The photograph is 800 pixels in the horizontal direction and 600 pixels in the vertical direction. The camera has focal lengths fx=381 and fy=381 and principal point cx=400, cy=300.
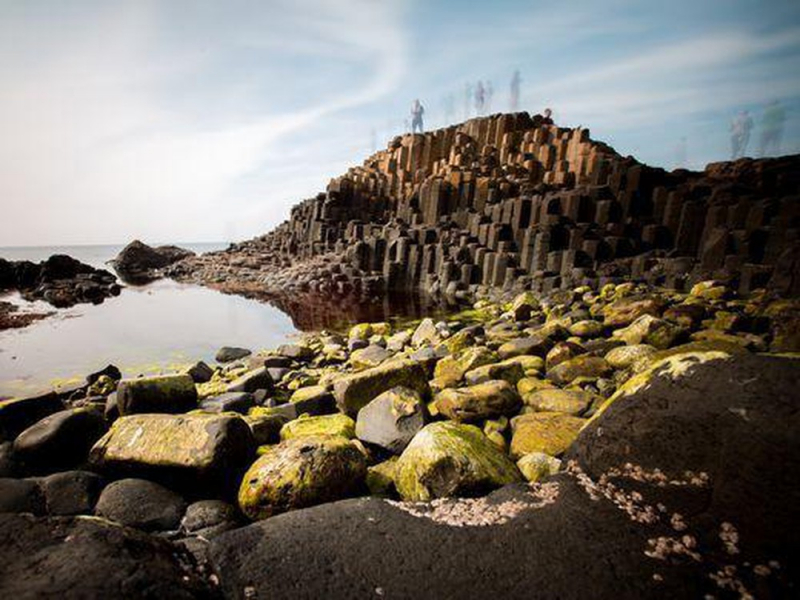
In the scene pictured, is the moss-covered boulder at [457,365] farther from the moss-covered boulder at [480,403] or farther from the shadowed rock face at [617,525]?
the shadowed rock face at [617,525]

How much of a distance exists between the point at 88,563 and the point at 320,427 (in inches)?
104

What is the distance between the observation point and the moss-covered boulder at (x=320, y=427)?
4.01 m

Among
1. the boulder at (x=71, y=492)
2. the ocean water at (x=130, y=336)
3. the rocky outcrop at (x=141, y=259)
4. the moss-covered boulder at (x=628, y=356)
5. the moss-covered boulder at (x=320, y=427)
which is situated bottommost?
the ocean water at (x=130, y=336)

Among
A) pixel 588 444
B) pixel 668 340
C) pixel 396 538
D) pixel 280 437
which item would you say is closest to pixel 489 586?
pixel 396 538

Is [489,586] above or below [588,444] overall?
below

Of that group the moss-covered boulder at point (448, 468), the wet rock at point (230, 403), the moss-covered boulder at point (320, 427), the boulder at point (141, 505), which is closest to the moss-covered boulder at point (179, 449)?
the boulder at point (141, 505)

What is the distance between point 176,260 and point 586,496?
1986 inches

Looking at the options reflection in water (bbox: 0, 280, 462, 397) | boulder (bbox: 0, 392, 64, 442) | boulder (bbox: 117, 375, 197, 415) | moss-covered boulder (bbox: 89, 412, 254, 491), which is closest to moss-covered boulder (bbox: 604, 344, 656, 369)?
moss-covered boulder (bbox: 89, 412, 254, 491)

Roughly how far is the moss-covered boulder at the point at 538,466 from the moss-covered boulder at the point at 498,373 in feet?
6.50

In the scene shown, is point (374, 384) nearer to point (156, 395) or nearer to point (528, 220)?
point (156, 395)

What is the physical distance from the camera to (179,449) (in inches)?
122

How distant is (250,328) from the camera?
13406 millimetres

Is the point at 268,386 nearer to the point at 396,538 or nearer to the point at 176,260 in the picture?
the point at 396,538

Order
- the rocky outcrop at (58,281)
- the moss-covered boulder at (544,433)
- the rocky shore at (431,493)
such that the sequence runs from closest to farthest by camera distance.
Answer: the rocky shore at (431,493) → the moss-covered boulder at (544,433) → the rocky outcrop at (58,281)
